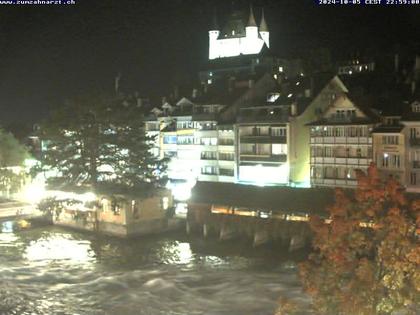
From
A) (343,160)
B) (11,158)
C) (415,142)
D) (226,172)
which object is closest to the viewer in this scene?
(415,142)

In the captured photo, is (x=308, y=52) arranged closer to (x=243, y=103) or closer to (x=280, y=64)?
(x=280, y=64)

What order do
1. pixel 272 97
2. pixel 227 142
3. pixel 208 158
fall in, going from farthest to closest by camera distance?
pixel 208 158 → pixel 227 142 → pixel 272 97

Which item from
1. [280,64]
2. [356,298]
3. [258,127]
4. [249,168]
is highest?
[280,64]

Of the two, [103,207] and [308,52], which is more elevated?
[308,52]

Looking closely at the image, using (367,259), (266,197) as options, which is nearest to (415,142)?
(266,197)

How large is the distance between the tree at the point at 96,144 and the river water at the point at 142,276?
5602mm

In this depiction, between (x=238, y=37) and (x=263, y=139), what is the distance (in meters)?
44.5

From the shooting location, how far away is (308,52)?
69.6 meters

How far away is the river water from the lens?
91.0 feet

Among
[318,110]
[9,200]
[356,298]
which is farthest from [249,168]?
[356,298]

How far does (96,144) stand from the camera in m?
47.2

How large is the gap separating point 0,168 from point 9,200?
23.2 feet

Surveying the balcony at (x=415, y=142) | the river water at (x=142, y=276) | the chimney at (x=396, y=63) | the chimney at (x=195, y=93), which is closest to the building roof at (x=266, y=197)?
the river water at (x=142, y=276)

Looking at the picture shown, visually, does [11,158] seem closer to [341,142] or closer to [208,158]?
[208,158]
